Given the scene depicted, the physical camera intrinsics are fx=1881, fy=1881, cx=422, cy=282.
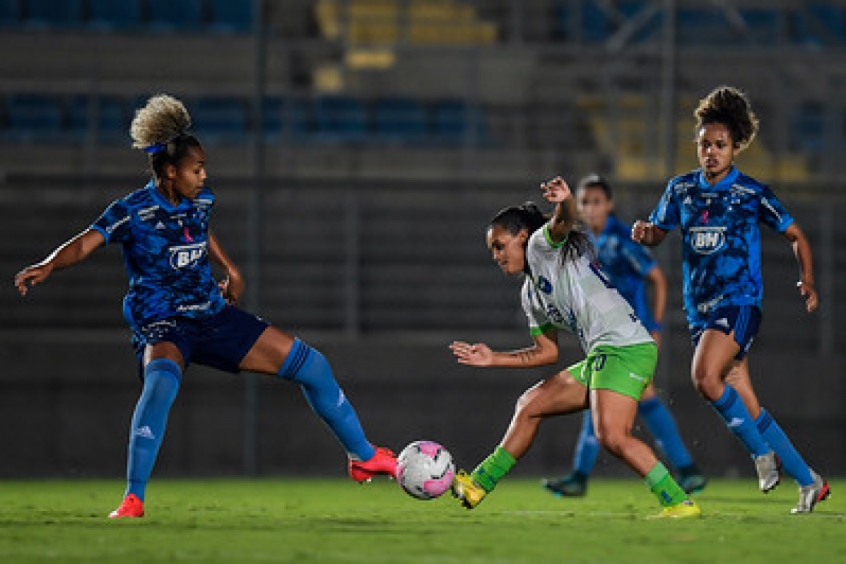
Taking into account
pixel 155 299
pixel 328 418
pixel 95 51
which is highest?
pixel 95 51

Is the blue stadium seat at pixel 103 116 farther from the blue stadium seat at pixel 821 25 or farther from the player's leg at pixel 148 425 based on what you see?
the player's leg at pixel 148 425

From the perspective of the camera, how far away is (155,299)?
812 centimetres

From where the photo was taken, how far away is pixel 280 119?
683 inches

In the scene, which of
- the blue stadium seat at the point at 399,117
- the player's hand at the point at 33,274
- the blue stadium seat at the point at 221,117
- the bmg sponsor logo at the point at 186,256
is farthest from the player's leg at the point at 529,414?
the blue stadium seat at the point at 399,117

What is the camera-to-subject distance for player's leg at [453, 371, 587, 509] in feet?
26.5

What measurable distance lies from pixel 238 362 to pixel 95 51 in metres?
7.78

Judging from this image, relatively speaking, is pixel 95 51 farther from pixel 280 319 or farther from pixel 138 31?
pixel 280 319

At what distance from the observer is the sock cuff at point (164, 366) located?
26.2ft

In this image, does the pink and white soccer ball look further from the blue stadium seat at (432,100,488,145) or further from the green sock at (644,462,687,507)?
the blue stadium seat at (432,100,488,145)

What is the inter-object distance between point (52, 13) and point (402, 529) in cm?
1137

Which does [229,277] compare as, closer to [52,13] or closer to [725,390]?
[725,390]

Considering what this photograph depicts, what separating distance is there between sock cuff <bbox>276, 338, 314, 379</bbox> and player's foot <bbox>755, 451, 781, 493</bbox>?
215cm

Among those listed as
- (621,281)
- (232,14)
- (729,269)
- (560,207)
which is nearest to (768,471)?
(729,269)

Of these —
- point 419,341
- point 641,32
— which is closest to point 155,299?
point 419,341
